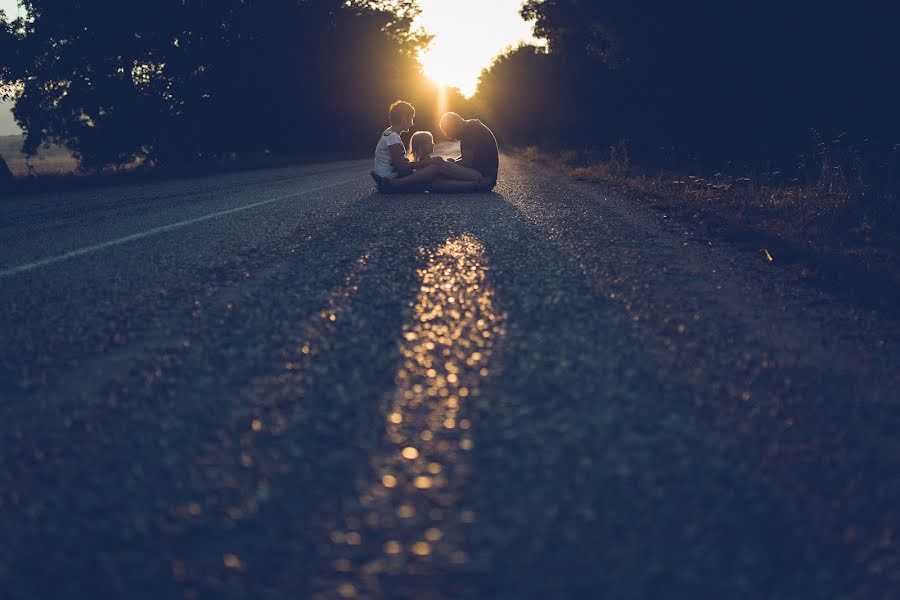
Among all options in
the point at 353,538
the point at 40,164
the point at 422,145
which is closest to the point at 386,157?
the point at 422,145

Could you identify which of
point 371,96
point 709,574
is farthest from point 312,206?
point 371,96

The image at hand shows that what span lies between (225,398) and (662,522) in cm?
144

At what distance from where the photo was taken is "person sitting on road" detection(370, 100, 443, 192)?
381 inches

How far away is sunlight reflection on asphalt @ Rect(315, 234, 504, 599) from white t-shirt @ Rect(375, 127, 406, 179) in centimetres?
695

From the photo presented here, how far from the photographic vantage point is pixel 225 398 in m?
2.21

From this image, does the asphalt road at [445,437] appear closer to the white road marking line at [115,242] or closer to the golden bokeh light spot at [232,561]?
the golden bokeh light spot at [232,561]

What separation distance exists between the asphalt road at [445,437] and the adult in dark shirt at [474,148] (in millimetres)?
6162

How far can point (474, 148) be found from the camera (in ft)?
33.6

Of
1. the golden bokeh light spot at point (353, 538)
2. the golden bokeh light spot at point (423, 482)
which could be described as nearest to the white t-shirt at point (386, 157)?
the golden bokeh light spot at point (423, 482)

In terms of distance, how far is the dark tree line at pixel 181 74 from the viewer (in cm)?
2311

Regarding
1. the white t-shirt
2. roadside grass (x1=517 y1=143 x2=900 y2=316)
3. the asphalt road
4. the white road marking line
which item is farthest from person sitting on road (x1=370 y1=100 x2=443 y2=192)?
the asphalt road

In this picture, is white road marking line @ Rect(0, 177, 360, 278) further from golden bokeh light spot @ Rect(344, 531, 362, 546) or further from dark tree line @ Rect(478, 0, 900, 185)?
dark tree line @ Rect(478, 0, 900, 185)

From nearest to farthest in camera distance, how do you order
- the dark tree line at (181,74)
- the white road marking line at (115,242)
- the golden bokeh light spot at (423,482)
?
1. the golden bokeh light spot at (423,482)
2. the white road marking line at (115,242)
3. the dark tree line at (181,74)

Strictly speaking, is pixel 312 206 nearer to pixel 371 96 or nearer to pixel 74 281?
pixel 74 281
